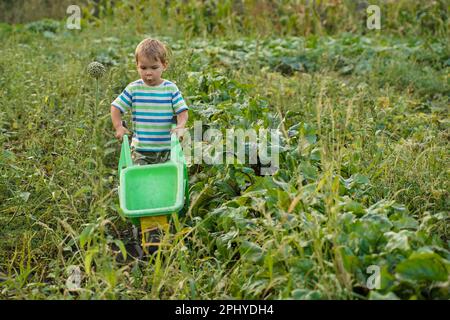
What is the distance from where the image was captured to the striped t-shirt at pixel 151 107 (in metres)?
4.30

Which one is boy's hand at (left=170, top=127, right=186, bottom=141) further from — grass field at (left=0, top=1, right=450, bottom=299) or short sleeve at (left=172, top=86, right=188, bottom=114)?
grass field at (left=0, top=1, right=450, bottom=299)

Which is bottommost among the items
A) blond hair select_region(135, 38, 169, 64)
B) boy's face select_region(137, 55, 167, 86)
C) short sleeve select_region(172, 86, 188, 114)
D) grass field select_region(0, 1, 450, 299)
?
grass field select_region(0, 1, 450, 299)

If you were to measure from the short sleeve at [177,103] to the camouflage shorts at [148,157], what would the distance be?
0.88 feet

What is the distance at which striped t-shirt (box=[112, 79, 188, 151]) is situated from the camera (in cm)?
430

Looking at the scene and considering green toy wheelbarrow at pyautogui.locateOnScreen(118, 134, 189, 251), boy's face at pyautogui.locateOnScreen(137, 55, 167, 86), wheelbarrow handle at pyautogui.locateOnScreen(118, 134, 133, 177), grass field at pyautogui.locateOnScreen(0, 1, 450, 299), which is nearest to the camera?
grass field at pyautogui.locateOnScreen(0, 1, 450, 299)

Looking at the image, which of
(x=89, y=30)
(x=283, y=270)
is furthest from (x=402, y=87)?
(x=283, y=270)

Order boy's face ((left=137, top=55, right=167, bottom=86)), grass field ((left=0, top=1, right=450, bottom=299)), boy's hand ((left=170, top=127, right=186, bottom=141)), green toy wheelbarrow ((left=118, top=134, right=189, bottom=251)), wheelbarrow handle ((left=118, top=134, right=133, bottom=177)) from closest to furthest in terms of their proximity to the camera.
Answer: grass field ((left=0, top=1, right=450, bottom=299))
green toy wheelbarrow ((left=118, top=134, right=189, bottom=251))
wheelbarrow handle ((left=118, top=134, right=133, bottom=177))
boy's hand ((left=170, top=127, right=186, bottom=141))
boy's face ((left=137, top=55, right=167, bottom=86))

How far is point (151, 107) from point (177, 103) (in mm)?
152

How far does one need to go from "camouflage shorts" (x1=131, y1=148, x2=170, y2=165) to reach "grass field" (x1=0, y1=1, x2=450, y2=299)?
0.67 ft

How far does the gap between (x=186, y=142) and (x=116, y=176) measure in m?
0.54

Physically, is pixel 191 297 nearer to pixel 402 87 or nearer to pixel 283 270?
pixel 283 270

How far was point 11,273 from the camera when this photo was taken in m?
3.74

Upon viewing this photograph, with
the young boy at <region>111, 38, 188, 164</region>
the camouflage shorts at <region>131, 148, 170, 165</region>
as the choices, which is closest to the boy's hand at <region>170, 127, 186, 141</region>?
the young boy at <region>111, 38, 188, 164</region>

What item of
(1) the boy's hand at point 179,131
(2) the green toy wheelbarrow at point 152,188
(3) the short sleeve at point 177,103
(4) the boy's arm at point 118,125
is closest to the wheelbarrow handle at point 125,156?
(2) the green toy wheelbarrow at point 152,188
